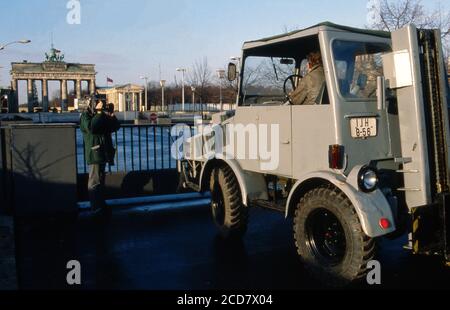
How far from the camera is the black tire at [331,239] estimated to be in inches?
183

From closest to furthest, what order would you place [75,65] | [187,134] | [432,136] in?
[432,136], [187,134], [75,65]

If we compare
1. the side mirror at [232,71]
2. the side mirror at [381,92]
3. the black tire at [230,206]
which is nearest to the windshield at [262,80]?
the side mirror at [232,71]

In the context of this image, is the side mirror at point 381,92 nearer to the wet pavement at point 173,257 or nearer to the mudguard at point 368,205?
the mudguard at point 368,205

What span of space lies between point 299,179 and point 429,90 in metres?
1.56

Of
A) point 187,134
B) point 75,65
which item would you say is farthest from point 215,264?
point 75,65

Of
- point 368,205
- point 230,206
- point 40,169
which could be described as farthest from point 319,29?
point 40,169

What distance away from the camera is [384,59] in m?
4.89

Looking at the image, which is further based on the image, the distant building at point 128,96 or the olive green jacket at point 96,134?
the distant building at point 128,96

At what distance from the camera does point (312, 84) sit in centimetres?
539

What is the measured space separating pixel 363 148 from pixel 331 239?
1.00 metres

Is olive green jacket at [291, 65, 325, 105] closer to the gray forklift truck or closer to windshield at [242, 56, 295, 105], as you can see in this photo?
the gray forklift truck

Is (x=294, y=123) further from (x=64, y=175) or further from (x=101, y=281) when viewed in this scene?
(x=64, y=175)

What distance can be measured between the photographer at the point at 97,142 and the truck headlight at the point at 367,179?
15.0 ft

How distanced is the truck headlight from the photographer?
4567 mm
